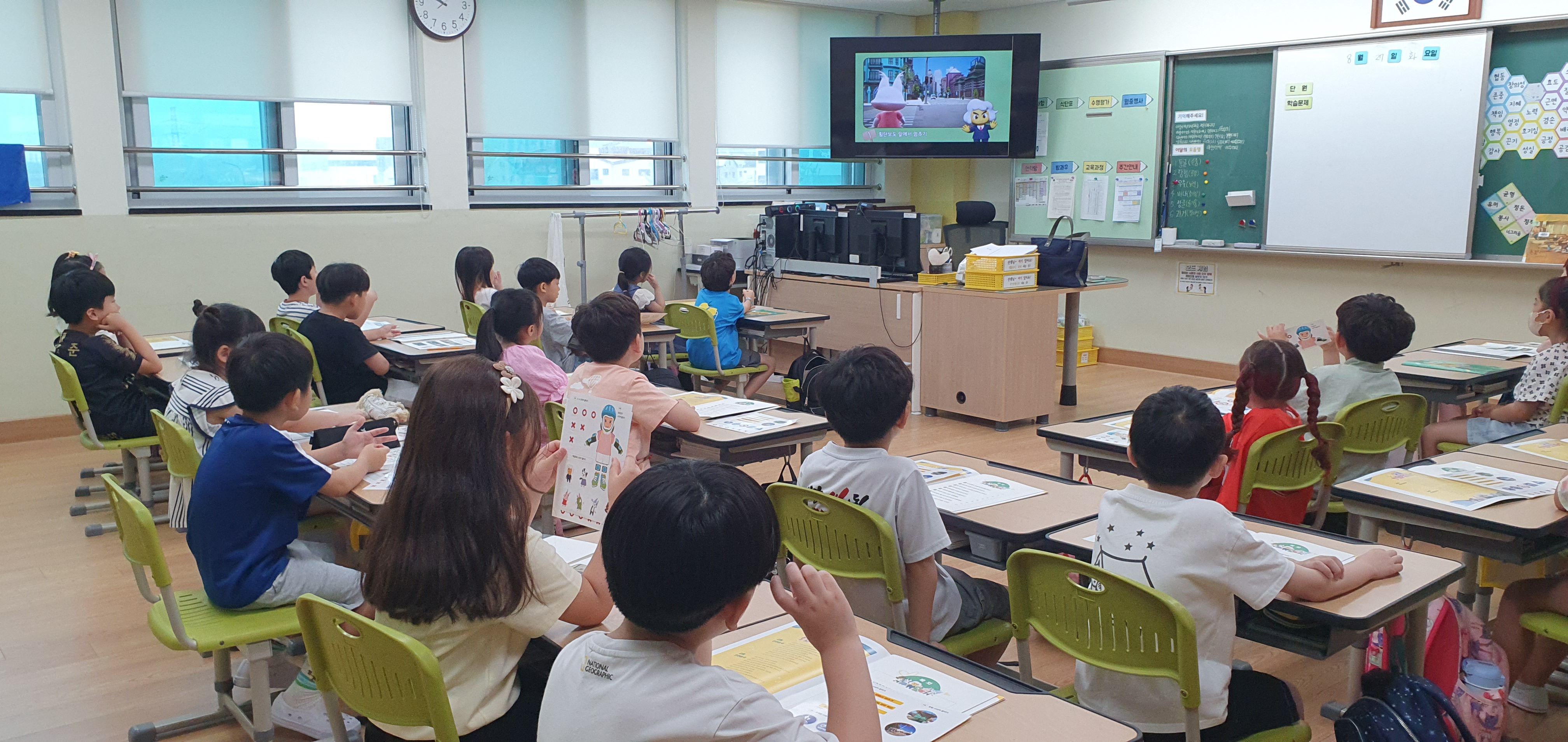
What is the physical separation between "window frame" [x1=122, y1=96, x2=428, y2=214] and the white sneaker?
4.32 m

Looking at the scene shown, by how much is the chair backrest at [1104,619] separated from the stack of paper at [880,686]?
369 millimetres

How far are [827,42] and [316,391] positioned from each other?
17.3ft

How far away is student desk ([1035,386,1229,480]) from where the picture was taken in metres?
3.07

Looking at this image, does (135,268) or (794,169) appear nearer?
(135,268)

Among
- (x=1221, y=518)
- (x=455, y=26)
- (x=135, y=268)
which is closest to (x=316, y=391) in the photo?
(x=135, y=268)

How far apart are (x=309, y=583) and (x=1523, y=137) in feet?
21.0

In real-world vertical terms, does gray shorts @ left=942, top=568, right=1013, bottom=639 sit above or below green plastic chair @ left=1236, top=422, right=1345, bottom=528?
below

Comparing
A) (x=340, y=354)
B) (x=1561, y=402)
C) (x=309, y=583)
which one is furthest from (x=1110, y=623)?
(x=340, y=354)

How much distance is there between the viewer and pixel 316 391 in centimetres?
477

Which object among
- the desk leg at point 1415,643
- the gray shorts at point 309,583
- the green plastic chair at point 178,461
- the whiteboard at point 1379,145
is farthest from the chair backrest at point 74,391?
the whiteboard at point 1379,145

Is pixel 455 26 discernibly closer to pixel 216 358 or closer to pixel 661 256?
pixel 661 256

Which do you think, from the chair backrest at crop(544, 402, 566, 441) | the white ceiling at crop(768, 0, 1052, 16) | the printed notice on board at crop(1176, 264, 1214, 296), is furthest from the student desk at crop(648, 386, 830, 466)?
Result: the white ceiling at crop(768, 0, 1052, 16)

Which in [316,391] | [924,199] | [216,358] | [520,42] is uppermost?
[520,42]

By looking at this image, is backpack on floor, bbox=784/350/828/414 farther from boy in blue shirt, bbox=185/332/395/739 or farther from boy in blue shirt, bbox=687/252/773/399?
boy in blue shirt, bbox=185/332/395/739
